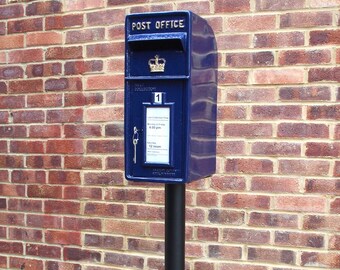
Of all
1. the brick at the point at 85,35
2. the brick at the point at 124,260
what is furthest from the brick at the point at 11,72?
the brick at the point at 124,260

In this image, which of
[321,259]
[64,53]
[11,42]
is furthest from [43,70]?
[321,259]

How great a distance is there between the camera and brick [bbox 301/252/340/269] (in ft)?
7.75

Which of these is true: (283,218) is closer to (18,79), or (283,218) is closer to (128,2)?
(128,2)

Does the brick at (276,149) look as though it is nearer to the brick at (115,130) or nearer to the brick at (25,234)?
the brick at (115,130)

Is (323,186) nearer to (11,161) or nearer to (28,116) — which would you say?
(28,116)

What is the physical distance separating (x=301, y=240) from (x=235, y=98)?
797 millimetres

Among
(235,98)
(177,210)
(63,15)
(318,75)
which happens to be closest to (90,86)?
(63,15)

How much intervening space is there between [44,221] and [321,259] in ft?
5.33

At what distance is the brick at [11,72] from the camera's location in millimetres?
2962

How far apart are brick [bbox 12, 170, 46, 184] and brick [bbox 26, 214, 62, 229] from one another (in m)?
0.22

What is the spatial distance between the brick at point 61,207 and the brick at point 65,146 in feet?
1.00

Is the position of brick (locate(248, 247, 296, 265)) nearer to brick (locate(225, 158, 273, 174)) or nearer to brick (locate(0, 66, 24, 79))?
brick (locate(225, 158, 273, 174))

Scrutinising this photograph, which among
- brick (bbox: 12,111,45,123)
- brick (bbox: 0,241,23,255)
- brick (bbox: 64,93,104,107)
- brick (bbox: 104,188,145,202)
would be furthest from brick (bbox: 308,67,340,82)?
brick (bbox: 0,241,23,255)

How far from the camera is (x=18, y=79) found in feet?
9.73
